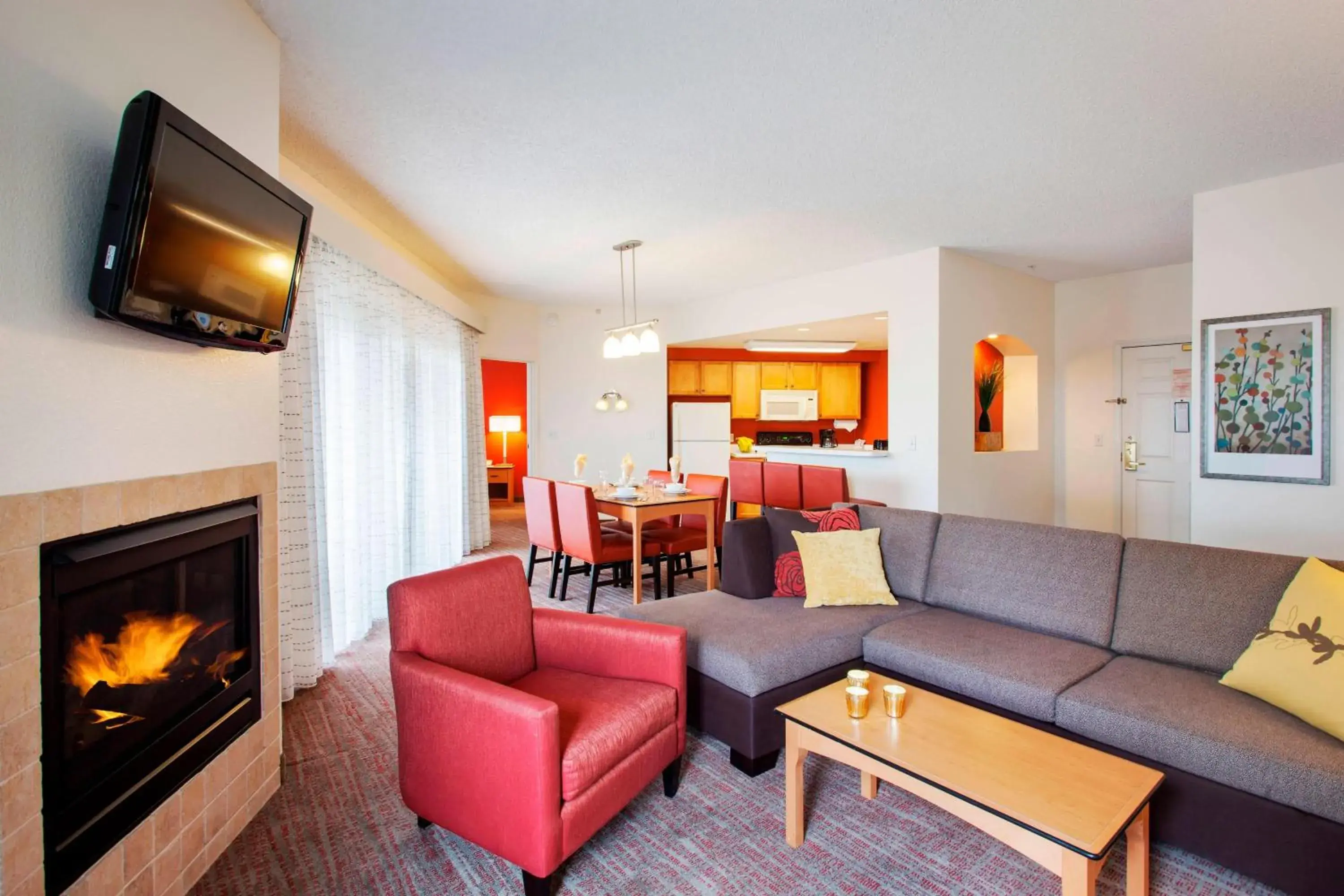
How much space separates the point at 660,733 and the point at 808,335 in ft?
18.6

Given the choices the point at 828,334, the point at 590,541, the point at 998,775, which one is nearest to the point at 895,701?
the point at 998,775

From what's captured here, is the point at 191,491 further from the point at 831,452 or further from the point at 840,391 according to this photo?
the point at 840,391

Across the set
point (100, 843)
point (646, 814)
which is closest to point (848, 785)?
point (646, 814)

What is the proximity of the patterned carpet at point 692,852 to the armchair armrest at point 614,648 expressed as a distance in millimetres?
295

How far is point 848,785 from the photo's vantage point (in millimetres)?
2189

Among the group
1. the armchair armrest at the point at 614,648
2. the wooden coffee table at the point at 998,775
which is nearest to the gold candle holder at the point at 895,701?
the wooden coffee table at the point at 998,775

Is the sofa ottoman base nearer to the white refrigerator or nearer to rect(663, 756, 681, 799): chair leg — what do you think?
rect(663, 756, 681, 799): chair leg

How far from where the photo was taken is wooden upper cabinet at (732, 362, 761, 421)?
8.26m

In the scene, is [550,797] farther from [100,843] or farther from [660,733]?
[100,843]

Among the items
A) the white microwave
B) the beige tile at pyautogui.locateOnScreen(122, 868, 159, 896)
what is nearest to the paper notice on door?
the white microwave

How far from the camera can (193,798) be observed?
1.71 meters

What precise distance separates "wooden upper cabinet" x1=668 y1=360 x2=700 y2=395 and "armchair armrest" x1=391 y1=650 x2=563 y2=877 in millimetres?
6495

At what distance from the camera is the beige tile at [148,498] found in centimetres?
153

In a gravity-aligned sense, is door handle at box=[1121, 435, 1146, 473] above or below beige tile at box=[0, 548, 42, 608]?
above
